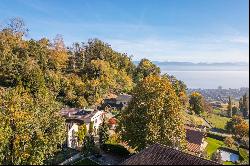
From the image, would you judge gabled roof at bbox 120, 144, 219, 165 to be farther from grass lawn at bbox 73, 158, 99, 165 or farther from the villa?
the villa

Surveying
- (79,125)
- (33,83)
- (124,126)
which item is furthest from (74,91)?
(124,126)

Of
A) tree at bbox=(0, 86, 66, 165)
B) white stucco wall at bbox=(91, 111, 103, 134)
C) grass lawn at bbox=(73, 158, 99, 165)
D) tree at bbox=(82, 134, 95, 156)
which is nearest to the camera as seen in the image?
tree at bbox=(0, 86, 66, 165)

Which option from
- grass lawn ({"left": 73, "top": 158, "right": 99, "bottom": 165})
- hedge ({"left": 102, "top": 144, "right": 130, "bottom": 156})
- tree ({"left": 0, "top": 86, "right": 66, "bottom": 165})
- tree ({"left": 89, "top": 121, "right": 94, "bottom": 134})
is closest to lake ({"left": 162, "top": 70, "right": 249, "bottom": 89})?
hedge ({"left": 102, "top": 144, "right": 130, "bottom": 156})

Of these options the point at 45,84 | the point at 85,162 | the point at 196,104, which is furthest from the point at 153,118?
the point at 196,104

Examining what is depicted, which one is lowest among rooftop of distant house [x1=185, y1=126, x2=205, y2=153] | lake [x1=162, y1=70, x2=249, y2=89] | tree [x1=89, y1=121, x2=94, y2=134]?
rooftop of distant house [x1=185, y1=126, x2=205, y2=153]

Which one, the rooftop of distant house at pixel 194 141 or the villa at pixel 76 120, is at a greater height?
the villa at pixel 76 120

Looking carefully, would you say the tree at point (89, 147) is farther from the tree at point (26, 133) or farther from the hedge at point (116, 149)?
the tree at point (26, 133)

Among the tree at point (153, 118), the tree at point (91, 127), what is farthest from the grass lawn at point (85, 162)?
the tree at point (91, 127)
